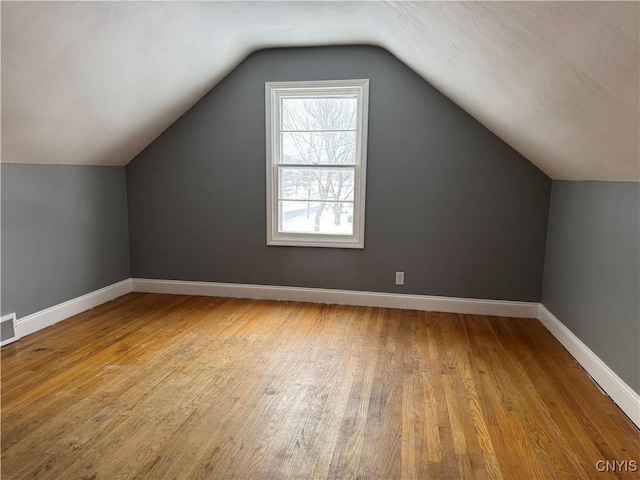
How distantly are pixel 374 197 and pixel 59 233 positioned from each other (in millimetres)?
2802

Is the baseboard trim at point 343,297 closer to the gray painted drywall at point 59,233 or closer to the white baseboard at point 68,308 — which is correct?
the white baseboard at point 68,308

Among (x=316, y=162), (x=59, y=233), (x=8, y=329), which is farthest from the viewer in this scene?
(x=316, y=162)

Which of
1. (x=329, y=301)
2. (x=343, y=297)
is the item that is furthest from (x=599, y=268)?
(x=329, y=301)

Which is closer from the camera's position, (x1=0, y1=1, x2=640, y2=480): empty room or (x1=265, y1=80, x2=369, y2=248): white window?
(x1=0, y1=1, x2=640, y2=480): empty room

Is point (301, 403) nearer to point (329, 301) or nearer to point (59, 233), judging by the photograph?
point (329, 301)

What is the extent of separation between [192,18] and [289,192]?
1.79 metres

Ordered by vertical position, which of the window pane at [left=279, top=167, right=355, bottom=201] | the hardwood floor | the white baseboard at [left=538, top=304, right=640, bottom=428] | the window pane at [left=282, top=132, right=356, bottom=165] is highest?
the window pane at [left=282, top=132, right=356, bottom=165]

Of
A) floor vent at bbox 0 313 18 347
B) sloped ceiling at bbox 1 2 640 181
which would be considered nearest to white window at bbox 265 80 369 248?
sloped ceiling at bbox 1 2 640 181

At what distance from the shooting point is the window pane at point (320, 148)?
161 inches

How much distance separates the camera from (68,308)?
12.3ft

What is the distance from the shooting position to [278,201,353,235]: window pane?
4.20 m

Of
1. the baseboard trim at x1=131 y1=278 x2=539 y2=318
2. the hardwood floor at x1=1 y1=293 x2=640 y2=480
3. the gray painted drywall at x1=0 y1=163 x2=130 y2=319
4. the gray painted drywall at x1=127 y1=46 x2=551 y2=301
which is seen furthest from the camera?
the baseboard trim at x1=131 y1=278 x2=539 y2=318

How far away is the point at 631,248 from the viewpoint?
239 centimetres

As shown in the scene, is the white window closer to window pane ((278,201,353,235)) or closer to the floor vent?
window pane ((278,201,353,235))
